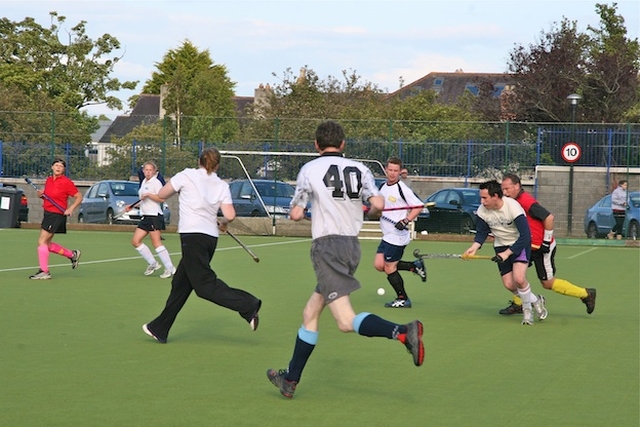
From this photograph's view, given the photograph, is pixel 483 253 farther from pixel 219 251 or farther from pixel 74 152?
pixel 74 152

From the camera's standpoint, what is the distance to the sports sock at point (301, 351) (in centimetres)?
783

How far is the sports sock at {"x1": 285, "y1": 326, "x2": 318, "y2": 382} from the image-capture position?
25.7 feet

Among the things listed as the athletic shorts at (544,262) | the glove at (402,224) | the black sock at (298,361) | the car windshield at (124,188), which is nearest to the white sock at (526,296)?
the athletic shorts at (544,262)

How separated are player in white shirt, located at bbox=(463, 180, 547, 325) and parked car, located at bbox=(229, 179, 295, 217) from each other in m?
18.9

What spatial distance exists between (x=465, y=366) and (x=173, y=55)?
88.1 meters

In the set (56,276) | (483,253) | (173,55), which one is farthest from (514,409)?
(173,55)

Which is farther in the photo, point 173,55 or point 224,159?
Result: point 173,55

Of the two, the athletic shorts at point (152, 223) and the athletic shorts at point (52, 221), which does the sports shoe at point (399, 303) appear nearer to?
the athletic shorts at point (152, 223)

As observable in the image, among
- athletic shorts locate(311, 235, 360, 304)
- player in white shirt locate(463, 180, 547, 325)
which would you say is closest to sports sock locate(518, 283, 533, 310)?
player in white shirt locate(463, 180, 547, 325)

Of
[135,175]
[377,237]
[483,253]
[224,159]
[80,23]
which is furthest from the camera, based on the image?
[80,23]

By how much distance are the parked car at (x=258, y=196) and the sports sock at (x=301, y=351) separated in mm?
23145

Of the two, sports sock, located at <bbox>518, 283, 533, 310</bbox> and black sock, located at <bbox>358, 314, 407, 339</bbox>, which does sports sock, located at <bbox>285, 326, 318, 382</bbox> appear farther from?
sports sock, located at <bbox>518, 283, 533, 310</bbox>

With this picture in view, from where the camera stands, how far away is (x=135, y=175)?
34.8 metres

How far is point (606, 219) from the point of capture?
3083 centimetres
